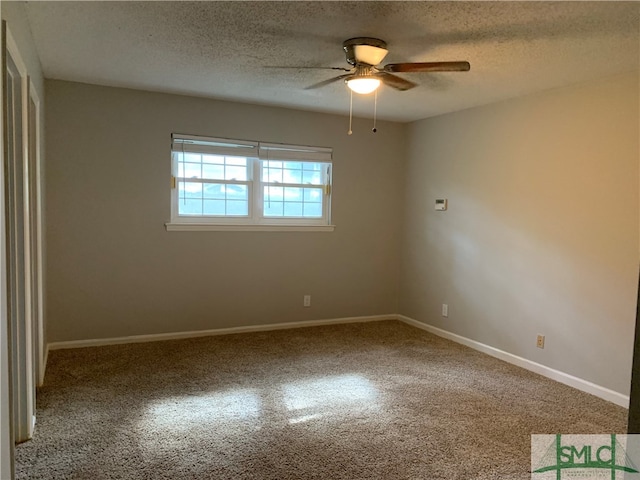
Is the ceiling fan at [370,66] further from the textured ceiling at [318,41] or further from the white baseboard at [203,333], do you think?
the white baseboard at [203,333]

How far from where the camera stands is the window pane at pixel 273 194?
4578 millimetres

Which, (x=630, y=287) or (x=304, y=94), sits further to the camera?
(x=304, y=94)

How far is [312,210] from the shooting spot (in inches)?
190

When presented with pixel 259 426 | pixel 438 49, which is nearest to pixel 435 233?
pixel 438 49

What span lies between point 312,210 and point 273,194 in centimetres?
47

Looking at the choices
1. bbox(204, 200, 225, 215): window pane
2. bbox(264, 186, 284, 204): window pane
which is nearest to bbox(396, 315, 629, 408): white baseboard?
bbox(264, 186, 284, 204): window pane

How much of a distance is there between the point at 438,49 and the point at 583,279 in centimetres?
198

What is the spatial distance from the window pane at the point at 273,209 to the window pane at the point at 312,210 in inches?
10.8

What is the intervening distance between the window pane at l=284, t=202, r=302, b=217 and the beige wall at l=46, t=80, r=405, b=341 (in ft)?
0.72

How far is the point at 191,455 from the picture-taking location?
2256 mm

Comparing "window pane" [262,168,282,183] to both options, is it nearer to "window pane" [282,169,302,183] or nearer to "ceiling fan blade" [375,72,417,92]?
"window pane" [282,169,302,183]

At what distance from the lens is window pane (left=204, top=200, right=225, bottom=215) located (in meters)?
4.33

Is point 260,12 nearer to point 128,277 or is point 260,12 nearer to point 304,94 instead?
point 304,94

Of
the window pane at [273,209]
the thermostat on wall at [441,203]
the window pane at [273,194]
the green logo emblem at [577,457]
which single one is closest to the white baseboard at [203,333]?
the window pane at [273,209]
